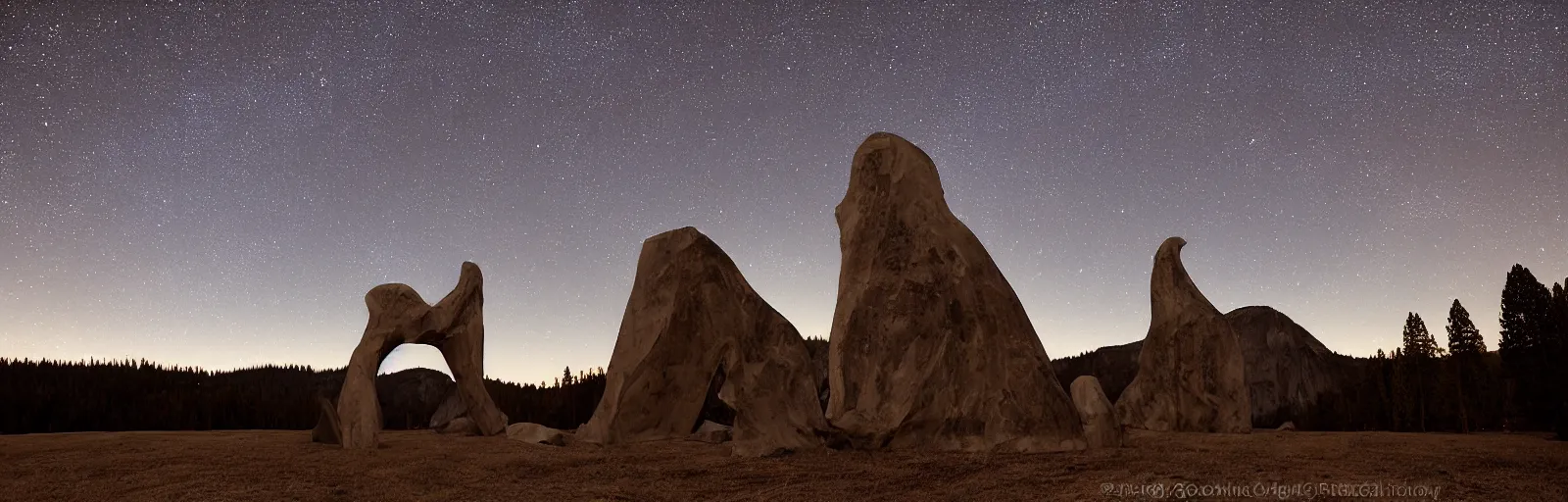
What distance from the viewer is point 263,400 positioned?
2992 cm

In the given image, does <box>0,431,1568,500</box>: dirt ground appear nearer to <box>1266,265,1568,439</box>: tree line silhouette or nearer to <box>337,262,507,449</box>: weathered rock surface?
<box>337,262,507,449</box>: weathered rock surface

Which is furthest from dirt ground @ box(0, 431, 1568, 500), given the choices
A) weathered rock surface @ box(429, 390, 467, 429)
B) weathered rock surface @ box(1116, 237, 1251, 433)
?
weathered rock surface @ box(429, 390, 467, 429)

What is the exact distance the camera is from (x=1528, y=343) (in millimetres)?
22656

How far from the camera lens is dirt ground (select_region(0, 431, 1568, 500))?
1027 cm

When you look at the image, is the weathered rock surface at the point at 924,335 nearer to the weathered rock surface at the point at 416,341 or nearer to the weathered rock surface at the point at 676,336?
the weathered rock surface at the point at 676,336

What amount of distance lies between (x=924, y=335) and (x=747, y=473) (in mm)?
5435

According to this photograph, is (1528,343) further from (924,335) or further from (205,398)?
(205,398)

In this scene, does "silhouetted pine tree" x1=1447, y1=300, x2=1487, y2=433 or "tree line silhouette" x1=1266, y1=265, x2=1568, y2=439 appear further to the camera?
"silhouetted pine tree" x1=1447, y1=300, x2=1487, y2=433

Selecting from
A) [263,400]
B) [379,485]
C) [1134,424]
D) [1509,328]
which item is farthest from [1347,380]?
[263,400]

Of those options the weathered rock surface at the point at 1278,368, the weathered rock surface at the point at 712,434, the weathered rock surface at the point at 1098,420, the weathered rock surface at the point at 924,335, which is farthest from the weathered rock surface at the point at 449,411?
the weathered rock surface at the point at 1278,368

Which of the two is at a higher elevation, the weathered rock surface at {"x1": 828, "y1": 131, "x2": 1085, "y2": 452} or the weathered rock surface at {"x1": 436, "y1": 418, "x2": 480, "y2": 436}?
the weathered rock surface at {"x1": 828, "y1": 131, "x2": 1085, "y2": 452}

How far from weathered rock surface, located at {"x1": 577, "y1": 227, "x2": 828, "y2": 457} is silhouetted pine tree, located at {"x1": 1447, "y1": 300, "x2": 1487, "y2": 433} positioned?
2695 cm

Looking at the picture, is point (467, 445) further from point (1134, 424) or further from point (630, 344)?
point (1134, 424)

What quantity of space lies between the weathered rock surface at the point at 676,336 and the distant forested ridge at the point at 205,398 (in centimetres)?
871
